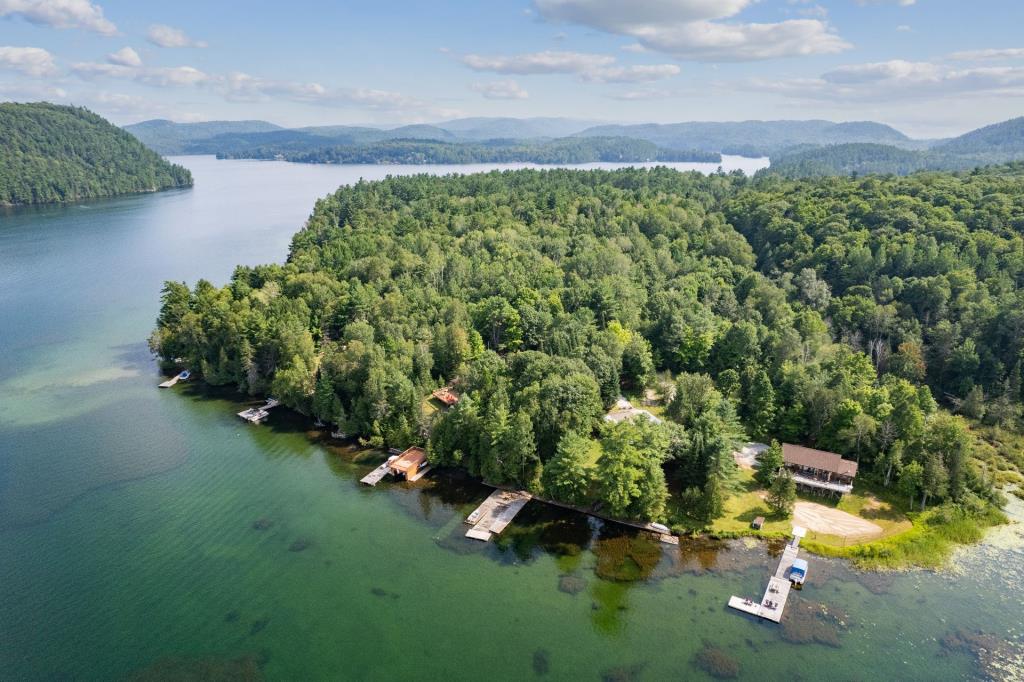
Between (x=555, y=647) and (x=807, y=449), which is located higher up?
(x=807, y=449)

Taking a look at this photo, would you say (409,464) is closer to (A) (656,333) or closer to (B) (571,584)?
(B) (571,584)

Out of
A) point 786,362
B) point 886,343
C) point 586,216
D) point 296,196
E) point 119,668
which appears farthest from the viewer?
point 296,196

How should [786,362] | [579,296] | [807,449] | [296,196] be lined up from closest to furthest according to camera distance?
1. [807,449]
2. [786,362]
3. [579,296]
4. [296,196]

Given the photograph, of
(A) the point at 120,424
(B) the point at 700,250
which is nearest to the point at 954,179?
(B) the point at 700,250

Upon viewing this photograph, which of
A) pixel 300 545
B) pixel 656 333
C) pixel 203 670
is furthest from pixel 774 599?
pixel 656 333

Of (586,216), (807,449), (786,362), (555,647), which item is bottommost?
(555,647)

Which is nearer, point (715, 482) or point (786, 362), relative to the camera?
point (715, 482)

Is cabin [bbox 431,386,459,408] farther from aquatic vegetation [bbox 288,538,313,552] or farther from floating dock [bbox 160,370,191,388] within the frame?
floating dock [bbox 160,370,191,388]

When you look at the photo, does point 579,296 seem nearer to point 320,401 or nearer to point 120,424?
point 320,401
